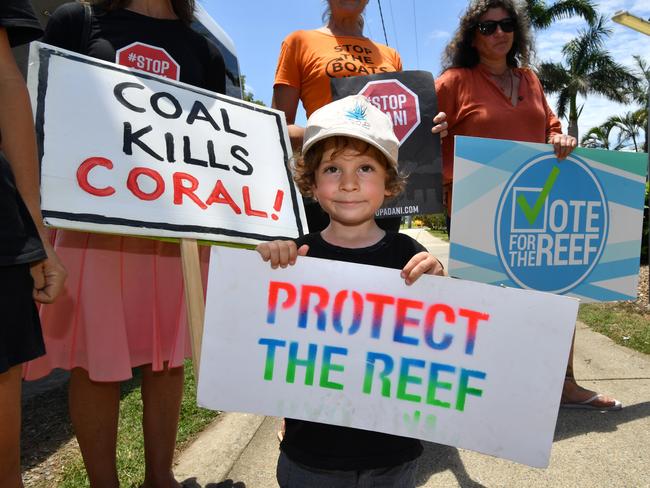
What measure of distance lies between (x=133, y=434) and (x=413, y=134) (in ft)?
6.23

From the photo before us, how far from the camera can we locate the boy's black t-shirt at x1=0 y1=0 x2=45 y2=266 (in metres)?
1.11

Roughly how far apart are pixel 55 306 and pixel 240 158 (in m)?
0.77

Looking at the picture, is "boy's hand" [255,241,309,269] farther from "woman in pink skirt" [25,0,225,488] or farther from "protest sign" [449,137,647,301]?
"protest sign" [449,137,647,301]

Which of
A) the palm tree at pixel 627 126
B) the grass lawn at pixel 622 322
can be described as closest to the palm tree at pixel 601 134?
the palm tree at pixel 627 126

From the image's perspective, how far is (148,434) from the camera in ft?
6.10

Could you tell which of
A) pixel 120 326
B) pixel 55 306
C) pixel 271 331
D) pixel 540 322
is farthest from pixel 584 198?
pixel 55 306

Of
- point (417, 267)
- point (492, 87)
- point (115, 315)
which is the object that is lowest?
point (115, 315)

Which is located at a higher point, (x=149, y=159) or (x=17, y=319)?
(x=149, y=159)

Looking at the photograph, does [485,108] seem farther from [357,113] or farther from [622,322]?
[622,322]

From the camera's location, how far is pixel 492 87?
2498 mm

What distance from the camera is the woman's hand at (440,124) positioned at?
2287 millimetres

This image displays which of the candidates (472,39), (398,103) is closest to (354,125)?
(398,103)

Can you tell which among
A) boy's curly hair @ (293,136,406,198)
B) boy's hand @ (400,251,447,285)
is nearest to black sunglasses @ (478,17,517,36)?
boy's curly hair @ (293,136,406,198)

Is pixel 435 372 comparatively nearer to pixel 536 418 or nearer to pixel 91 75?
pixel 536 418
